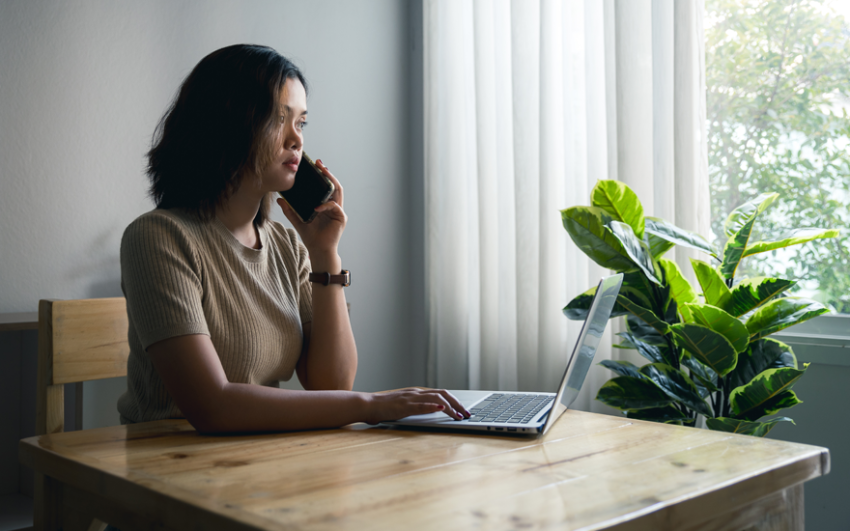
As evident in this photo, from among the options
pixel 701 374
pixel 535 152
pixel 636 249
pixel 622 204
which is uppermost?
pixel 535 152

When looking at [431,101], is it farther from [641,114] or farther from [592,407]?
[592,407]

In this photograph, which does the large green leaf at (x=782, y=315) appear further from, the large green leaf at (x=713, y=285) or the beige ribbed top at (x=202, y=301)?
the beige ribbed top at (x=202, y=301)

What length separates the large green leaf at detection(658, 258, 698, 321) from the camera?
4.70 ft

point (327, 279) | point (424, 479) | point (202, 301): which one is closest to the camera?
point (424, 479)

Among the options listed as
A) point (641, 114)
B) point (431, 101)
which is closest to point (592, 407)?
point (641, 114)

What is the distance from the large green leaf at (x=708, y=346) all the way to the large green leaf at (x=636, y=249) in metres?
0.14

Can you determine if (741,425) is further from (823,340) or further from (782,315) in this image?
(823,340)

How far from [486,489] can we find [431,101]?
2241mm

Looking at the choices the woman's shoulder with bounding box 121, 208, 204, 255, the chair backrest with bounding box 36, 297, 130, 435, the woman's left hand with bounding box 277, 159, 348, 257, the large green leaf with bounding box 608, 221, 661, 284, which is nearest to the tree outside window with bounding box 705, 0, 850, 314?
the large green leaf with bounding box 608, 221, 661, 284

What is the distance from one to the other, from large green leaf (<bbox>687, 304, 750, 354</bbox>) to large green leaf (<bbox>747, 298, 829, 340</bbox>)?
49 millimetres

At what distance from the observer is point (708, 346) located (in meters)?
1.27

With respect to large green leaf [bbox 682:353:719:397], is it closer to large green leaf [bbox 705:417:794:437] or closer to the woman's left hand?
large green leaf [bbox 705:417:794:437]

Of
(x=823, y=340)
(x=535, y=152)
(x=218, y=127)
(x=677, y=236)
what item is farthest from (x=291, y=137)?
(x=823, y=340)

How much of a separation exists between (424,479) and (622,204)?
1071mm
